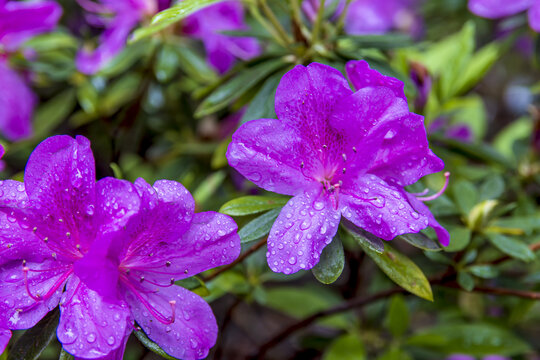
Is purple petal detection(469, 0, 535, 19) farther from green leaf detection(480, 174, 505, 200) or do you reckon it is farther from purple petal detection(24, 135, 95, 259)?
purple petal detection(24, 135, 95, 259)

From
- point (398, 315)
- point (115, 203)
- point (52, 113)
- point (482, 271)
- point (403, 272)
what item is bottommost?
point (398, 315)

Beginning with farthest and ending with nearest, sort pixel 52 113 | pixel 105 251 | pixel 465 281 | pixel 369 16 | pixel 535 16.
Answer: pixel 369 16
pixel 52 113
pixel 535 16
pixel 465 281
pixel 105 251

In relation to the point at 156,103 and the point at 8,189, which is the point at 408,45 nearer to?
the point at 8,189

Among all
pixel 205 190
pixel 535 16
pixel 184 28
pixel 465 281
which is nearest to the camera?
pixel 465 281

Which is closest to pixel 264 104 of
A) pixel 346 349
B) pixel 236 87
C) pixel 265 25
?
pixel 236 87

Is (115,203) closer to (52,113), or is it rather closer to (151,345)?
(151,345)

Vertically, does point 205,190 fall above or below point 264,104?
below

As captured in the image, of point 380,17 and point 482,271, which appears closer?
point 482,271
